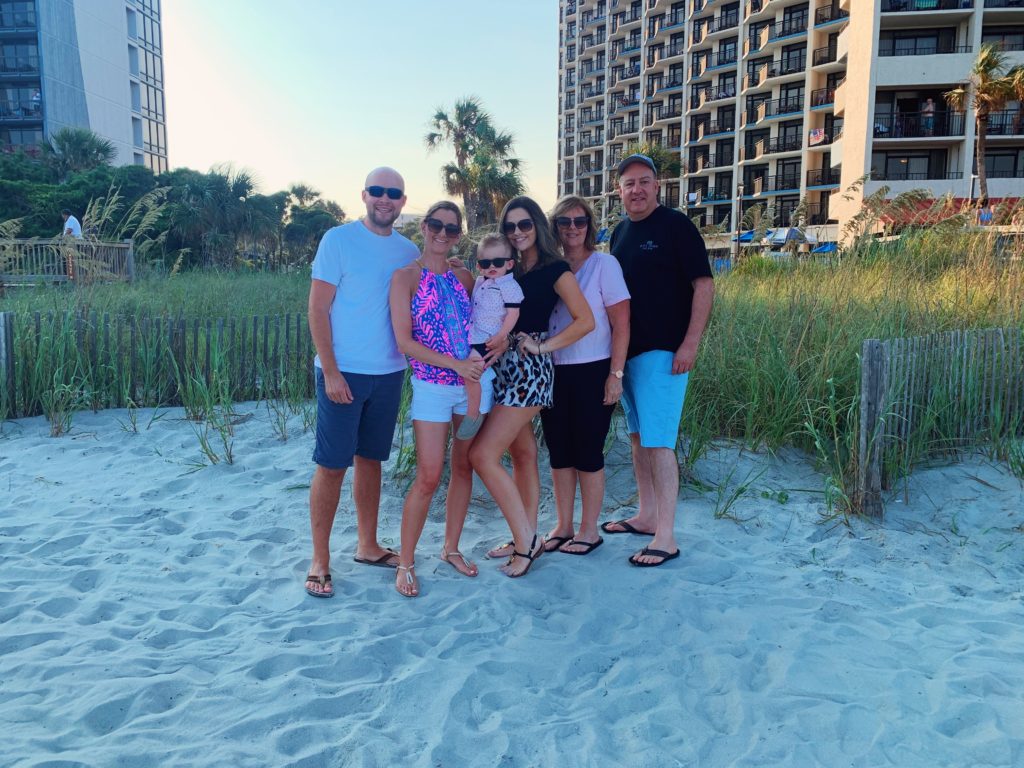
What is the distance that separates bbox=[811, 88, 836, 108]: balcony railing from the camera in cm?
4303

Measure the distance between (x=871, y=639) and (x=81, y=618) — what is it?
11.2 ft

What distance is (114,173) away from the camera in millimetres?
27812

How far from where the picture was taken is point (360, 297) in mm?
3354

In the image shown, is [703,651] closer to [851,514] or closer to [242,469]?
[851,514]

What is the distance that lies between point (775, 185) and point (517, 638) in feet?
163

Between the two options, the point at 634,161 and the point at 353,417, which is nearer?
the point at 353,417

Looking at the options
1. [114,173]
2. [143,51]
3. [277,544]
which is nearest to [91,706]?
[277,544]

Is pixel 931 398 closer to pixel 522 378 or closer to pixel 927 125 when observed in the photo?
pixel 522 378

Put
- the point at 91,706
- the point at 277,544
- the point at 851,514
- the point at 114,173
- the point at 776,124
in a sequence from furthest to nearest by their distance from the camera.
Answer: the point at 776,124
the point at 114,173
the point at 851,514
the point at 277,544
the point at 91,706

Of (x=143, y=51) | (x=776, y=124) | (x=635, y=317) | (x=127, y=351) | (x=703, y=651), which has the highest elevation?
(x=143, y=51)

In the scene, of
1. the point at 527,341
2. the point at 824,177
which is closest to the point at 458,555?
the point at 527,341

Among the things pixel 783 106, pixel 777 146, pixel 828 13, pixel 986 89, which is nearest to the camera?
pixel 986 89

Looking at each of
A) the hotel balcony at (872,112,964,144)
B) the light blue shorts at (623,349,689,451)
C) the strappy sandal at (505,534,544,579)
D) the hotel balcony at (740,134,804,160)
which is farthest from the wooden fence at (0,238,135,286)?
the hotel balcony at (740,134,804,160)

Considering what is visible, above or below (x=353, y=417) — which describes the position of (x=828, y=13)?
above
